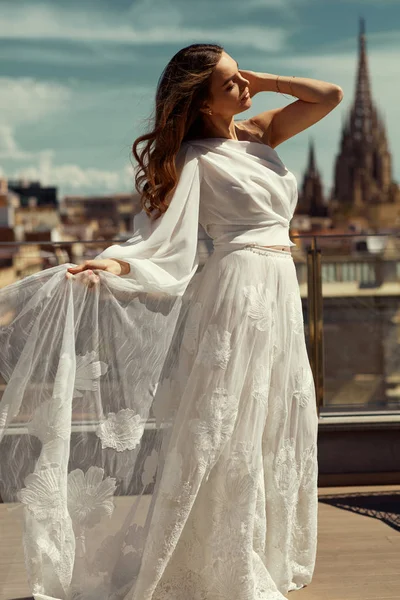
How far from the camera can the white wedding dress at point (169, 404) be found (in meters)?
2.35

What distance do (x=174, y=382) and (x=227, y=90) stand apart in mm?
730

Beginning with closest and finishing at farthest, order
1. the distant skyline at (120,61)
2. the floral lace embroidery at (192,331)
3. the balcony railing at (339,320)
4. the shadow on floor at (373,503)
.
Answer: the floral lace embroidery at (192,331)
the shadow on floor at (373,503)
the balcony railing at (339,320)
the distant skyline at (120,61)

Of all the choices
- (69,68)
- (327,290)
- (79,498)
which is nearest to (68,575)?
(79,498)

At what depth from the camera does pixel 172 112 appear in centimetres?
239

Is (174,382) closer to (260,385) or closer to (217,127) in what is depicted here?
(260,385)

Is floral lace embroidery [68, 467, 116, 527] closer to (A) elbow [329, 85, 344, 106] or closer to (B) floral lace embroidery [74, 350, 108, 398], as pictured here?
(B) floral lace embroidery [74, 350, 108, 398]

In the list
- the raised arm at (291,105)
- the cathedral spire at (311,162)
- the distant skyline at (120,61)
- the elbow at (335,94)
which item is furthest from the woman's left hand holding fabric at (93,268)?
the cathedral spire at (311,162)

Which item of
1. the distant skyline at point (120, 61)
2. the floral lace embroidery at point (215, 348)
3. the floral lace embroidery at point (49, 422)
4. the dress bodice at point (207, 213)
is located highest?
the distant skyline at point (120, 61)

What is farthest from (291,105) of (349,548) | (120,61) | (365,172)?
(120,61)

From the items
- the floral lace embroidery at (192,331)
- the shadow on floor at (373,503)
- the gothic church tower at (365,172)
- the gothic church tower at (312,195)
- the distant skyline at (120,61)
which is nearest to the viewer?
the floral lace embroidery at (192,331)

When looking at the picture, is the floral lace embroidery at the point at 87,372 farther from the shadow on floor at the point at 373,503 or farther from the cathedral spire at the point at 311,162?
the cathedral spire at the point at 311,162

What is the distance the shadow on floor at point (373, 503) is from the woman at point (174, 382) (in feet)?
2.91

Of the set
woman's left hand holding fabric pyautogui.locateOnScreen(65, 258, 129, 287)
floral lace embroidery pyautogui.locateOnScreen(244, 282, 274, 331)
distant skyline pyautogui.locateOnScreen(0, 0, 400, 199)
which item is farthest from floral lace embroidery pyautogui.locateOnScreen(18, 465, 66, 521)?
distant skyline pyautogui.locateOnScreen(0, 0, 400, 199)

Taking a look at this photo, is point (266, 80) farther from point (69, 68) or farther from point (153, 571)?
point (69, 68)
